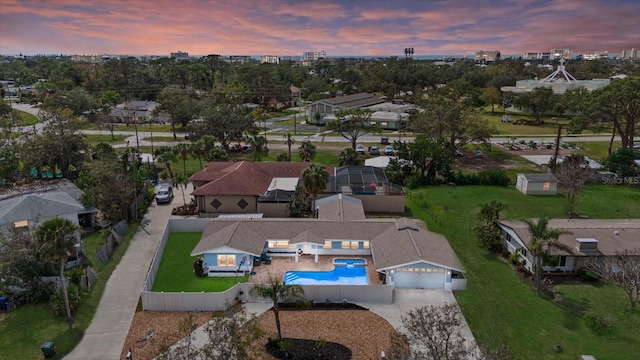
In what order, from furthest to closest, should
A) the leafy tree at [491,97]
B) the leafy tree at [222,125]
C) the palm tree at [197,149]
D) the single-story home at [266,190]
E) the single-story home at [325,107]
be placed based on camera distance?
the leafy tree at [491,97]
the single-story home at [325,107]
the leafy tree at [222,125]
the palm tree at [197,149]
the single-story home at [266,190]

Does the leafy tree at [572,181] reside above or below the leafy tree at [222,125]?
below

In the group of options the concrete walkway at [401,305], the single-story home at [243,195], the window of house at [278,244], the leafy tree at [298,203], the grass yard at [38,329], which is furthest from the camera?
the single-story home at [243,195]

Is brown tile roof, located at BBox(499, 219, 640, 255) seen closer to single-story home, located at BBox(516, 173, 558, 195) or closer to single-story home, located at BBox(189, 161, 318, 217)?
single-story home, located at BBox(516, 173, 558, 195)

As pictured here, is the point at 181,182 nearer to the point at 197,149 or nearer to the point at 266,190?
the point at 197,149

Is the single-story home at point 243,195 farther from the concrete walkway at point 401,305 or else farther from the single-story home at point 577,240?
the single-story home at point 577,240

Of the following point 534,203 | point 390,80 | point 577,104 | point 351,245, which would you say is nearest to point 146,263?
point 351,245

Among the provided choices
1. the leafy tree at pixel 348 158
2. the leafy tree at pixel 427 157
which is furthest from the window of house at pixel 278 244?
the leafy tree at pixel 348 158

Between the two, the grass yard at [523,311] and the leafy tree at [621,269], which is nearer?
the grass yard at [523,311]

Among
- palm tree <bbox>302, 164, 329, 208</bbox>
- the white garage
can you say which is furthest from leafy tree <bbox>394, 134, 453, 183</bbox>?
the white garage
